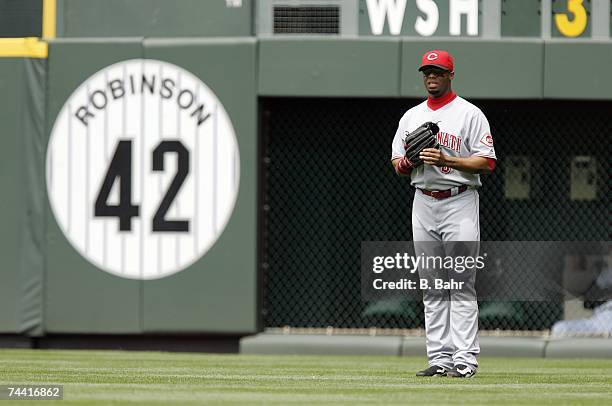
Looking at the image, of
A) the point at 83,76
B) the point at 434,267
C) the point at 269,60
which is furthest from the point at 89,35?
the point at 434,267

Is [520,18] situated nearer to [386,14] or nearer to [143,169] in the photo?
[386,14]

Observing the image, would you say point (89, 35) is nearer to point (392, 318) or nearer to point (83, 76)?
point (83, 76)

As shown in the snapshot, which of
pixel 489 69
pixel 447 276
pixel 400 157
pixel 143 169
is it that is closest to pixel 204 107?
pixel 143 169

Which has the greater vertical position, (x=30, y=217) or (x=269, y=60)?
(x=269, y=60)

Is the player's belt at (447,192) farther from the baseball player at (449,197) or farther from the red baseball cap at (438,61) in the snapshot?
the red baseball cap at (438,61)

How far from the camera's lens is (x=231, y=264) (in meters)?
11.6

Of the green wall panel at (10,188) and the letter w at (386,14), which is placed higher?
the letter w at (386,14)

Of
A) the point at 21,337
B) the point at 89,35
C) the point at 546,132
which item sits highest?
the point at 89,35

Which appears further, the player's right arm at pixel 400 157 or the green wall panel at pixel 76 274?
the green wall panel at pixel 76 274

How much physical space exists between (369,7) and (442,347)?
15.8 feet

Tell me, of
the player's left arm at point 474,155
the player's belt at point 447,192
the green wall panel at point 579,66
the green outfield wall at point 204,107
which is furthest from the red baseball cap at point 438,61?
the green wall panel at point 579,66

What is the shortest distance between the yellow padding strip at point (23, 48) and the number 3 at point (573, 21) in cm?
464

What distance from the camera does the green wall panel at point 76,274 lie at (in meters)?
11.7

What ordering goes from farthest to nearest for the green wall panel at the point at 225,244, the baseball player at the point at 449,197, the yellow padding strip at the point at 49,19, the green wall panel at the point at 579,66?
the yellow padding strip at the point at 49,19
the green wall panel at the point at 225,244
the green wall panel at the point at 579,66
the baseball player at the point at 449,197
